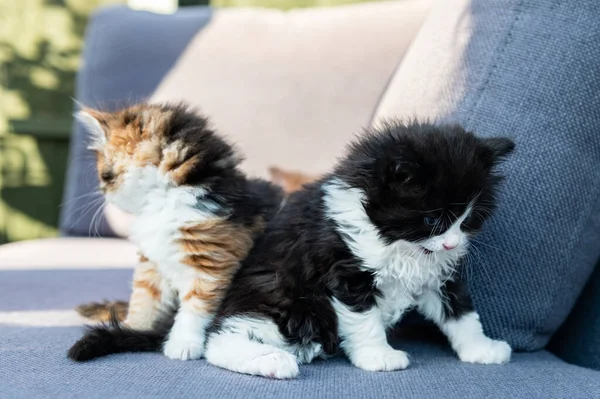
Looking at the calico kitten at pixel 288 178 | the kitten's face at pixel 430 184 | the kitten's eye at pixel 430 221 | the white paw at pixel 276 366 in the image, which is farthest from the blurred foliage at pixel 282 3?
the white paw at pixel 276 366

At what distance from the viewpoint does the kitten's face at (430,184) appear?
0.96 meters

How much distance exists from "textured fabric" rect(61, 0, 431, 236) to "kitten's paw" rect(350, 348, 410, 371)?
0.92 meters

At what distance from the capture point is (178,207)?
1158mm

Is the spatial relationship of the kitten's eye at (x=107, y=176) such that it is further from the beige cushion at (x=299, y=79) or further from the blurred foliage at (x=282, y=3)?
the blurred foliage at (x=282, y=3)

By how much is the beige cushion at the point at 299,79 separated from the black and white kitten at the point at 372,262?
789mm

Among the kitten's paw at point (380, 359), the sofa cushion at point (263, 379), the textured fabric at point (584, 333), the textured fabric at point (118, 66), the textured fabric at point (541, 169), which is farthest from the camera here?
the textured fabric at point (118, 66)

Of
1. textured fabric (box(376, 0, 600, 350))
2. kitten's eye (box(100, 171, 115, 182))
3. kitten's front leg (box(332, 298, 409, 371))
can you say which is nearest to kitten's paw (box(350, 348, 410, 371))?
kitten's front leg (box(332, 298, 409, 371))

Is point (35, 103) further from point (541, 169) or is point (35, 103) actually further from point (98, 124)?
point (541, 169)

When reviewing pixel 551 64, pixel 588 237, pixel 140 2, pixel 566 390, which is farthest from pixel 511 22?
pixel 140 2

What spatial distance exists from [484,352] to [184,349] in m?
0.55

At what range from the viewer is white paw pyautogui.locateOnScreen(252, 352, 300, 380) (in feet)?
3.16

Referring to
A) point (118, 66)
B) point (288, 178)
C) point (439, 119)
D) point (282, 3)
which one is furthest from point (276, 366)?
point (282, 3)

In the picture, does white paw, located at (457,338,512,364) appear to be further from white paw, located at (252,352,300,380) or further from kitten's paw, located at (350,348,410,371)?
white paw, located at (252,352,300,380)

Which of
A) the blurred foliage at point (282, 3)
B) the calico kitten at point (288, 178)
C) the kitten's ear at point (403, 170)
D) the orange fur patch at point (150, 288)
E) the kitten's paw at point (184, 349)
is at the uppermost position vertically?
the blurred foliage at point (282, 3)
